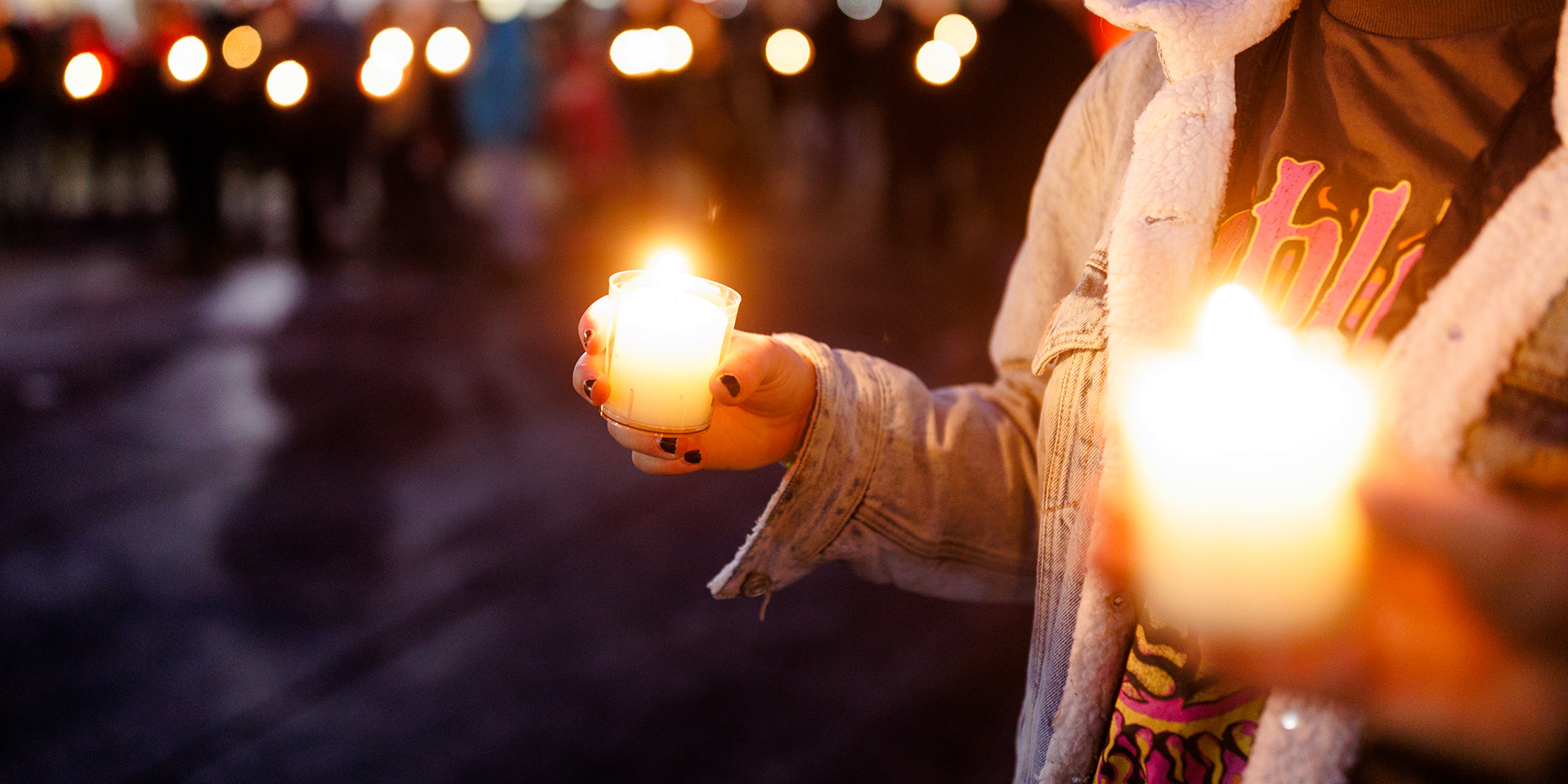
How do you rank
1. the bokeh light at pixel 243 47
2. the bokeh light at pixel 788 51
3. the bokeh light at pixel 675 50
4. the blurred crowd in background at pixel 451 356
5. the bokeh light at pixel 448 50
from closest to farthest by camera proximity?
the blurred crowd in background at pixel 451 356 < the bokeh light at pixel 243 47 < the bokeh light at pixel 448 50 < the bokeh light at pixel 675 50 < the bokeh light at pixel 788 51

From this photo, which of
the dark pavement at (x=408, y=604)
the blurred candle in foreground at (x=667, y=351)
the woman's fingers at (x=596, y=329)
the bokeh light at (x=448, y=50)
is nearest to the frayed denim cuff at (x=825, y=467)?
the blurred candle in foreground at (x=667, y=351)

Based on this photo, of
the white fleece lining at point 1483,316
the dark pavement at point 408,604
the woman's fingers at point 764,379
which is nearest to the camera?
the white fleece lining at point 1483,316

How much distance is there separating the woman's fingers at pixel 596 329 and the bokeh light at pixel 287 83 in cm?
768

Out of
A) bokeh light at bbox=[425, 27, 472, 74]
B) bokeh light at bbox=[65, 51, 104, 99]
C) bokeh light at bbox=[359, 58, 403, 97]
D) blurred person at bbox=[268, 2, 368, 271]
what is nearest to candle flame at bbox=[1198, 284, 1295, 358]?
blurred person at bbox=[268, 2, 368, 271]

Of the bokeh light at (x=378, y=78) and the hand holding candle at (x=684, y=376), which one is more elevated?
the bokeh light at (x=378, y=78)

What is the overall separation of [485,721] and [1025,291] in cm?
218

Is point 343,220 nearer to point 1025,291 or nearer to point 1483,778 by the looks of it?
point 1025,291

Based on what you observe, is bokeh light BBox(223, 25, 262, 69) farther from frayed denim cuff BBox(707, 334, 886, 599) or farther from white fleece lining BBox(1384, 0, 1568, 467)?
white fleece lining BBox(1384, 0, 1568, 467)

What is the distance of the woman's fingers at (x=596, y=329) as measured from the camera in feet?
4.29

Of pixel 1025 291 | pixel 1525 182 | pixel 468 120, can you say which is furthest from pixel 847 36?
pixel 1525 182

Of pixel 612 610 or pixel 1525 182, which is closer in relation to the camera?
pixel 1525 182

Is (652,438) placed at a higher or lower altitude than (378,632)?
higher

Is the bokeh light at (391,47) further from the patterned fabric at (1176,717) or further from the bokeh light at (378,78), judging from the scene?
the patterned fabric at (1176,717)

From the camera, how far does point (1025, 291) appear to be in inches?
55.4
